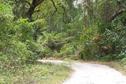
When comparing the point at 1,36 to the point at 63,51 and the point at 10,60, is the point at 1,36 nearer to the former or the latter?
the point at 10,60

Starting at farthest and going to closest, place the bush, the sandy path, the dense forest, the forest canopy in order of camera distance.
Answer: the forest canopy < the dense forest < the bush < the sandy path

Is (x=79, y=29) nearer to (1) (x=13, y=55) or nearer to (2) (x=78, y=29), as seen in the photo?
(2) (x=78, y=29)

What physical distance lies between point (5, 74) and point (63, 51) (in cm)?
2278

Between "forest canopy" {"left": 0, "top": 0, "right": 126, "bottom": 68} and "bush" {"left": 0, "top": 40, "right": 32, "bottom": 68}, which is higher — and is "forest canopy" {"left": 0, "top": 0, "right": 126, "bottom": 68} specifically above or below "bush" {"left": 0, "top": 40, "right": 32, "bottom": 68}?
above

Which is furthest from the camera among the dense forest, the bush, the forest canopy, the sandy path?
the forest canopy

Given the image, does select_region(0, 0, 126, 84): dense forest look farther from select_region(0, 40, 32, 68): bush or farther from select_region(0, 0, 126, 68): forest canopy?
select_region(0, 40, 32, 68): bush

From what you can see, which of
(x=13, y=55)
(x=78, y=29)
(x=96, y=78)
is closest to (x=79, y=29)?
(x=78, y=29)

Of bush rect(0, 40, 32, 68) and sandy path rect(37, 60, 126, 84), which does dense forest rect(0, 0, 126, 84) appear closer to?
bush rect(0, 40, 32, 68)

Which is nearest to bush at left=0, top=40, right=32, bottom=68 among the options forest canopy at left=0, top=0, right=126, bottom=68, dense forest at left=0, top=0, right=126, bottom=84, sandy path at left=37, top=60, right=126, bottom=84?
dense forest at left=0, top=0, right=126, bottom=84

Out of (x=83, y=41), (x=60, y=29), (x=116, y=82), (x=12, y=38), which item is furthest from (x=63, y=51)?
(x=116, y=82)

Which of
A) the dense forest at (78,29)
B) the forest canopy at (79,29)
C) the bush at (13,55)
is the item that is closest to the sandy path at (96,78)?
the bush at (13,55)

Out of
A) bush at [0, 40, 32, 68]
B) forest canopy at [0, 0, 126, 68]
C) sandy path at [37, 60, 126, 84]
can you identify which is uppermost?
forest canopy at [0, 0, 126, 68]

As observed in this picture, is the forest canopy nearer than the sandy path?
No

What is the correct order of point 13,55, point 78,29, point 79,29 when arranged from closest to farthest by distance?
point 13,55 < point 79,29 < point 78,29
